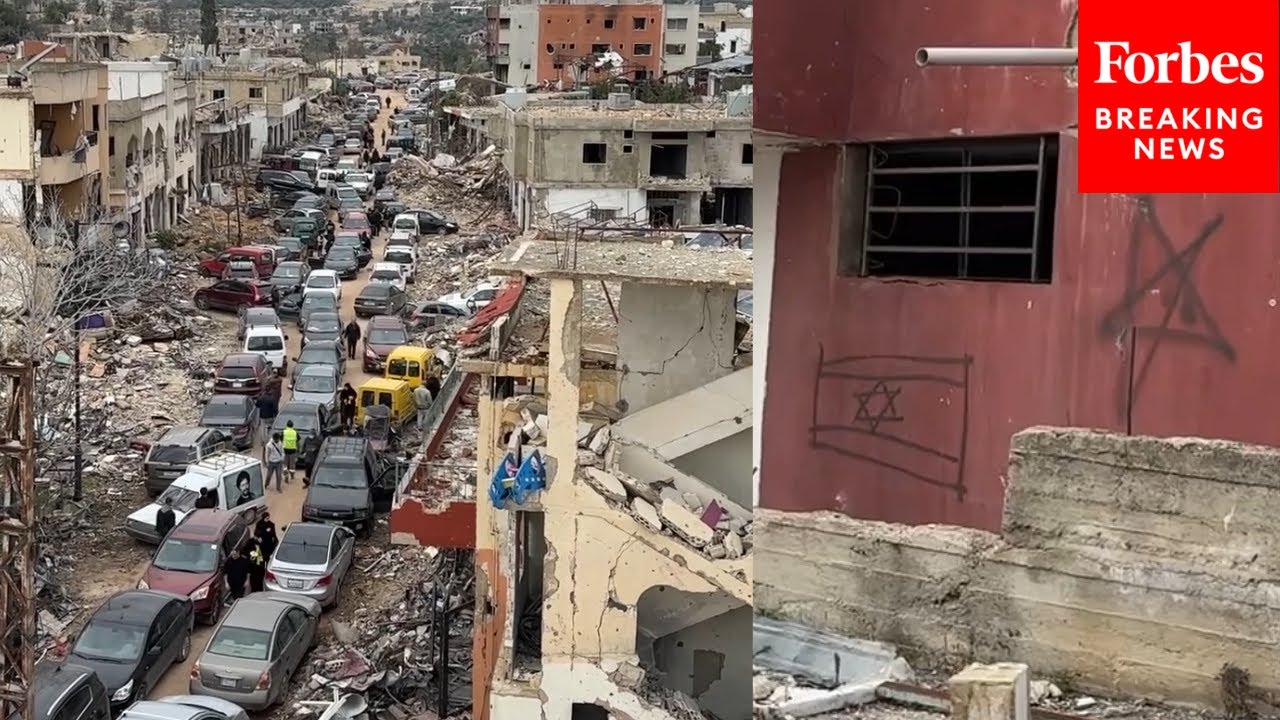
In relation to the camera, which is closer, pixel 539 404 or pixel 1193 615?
pixel 1193 615

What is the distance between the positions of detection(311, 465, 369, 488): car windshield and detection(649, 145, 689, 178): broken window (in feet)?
53.2

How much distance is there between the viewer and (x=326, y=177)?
54.2m

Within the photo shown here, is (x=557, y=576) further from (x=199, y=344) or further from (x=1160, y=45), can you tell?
(x=199, y=344)

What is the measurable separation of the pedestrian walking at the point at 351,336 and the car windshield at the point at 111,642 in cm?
1546

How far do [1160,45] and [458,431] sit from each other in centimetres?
1188

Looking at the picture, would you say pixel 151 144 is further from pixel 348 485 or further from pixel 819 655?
pixel 819 655

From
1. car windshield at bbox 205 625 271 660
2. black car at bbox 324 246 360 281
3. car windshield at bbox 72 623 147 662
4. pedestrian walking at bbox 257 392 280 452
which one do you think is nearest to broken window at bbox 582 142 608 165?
black car at bbox 324 246 360 281

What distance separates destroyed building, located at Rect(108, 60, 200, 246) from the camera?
37.2 m

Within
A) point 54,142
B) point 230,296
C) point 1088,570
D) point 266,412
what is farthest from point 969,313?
point 54,142

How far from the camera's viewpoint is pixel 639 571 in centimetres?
866

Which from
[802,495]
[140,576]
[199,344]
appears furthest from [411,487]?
[199,344]

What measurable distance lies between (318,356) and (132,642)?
12873 millimetres

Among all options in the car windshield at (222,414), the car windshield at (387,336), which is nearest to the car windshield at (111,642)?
the car windshield at (222,414)

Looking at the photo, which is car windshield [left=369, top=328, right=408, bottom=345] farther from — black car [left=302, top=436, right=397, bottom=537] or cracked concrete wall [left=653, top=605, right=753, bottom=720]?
cracked concrete wall [left=653, top=605, right=753, bottom=720]
